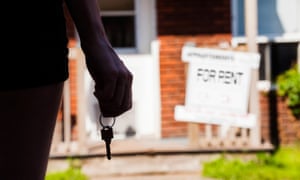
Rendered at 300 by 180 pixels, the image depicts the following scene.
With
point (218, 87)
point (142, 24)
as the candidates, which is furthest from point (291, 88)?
point (142, 24)

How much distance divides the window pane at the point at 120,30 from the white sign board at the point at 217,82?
4.75 feet

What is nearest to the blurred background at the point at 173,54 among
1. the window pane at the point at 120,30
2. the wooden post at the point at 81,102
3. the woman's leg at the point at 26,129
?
the window pane at the point at 120,30

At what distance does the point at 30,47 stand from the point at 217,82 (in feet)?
19.9

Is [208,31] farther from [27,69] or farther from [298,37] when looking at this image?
[27,69]

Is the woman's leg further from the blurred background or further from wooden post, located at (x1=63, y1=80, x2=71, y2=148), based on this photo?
the blurred background

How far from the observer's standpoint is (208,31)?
8.43 m

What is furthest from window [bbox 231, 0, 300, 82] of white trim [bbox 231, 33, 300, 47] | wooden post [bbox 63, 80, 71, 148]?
wooden post [bbox 63, 80, 71, 148]

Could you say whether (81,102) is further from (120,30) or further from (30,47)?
(30,47)

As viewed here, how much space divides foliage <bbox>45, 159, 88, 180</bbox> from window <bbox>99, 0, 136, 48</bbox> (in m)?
1.93

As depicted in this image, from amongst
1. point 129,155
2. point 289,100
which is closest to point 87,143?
point 129,155

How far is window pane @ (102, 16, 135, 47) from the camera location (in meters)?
8.52

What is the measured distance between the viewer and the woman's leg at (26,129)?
130cm

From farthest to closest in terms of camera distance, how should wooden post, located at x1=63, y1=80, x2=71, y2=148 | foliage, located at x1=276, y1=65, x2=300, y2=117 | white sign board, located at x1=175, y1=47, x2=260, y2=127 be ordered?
foliage, located at x1=276, y1=65, x2=300, y2=117 → wooden post, located at x1=63, y1=80, x2=71, y2=148 → white sign board, located at x1=175, y1=47, x2=260, y2=127

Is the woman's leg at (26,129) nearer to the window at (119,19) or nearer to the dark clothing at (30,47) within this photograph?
the dark clothing at (30,47)
